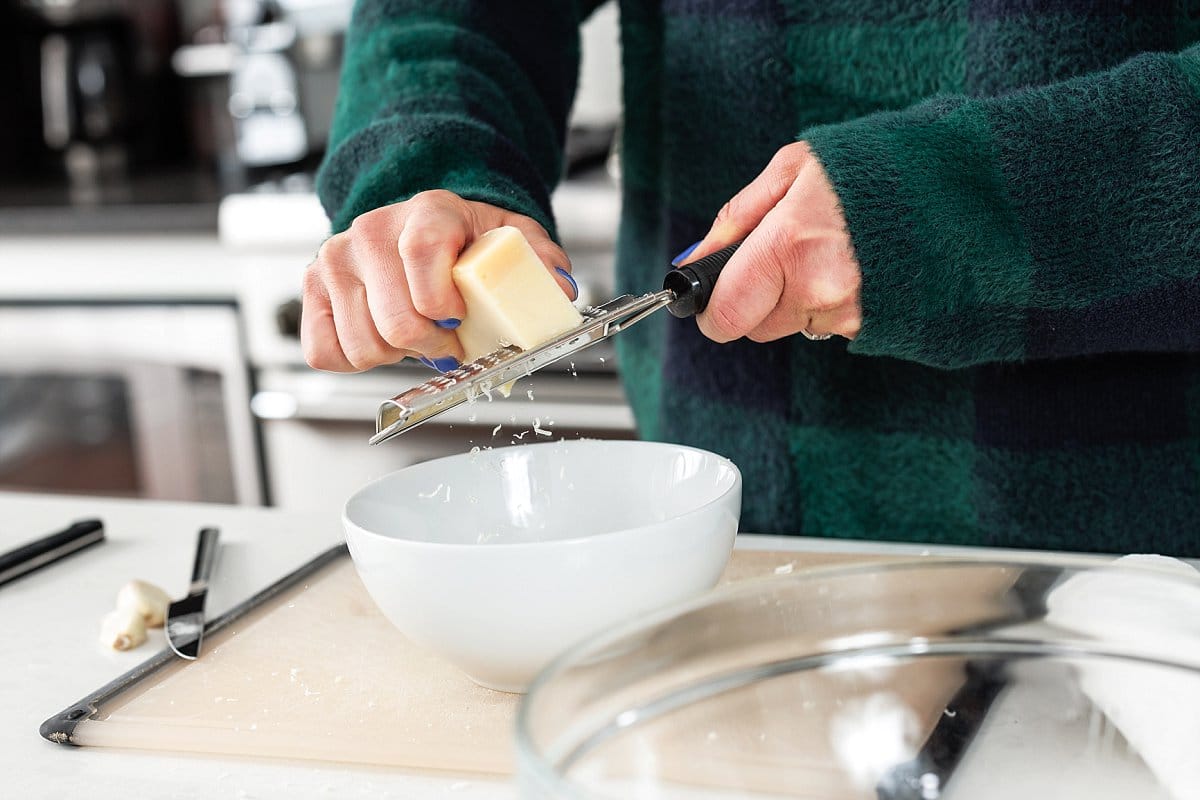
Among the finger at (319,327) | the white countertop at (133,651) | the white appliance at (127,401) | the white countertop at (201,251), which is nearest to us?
the white countertop at (133,651)

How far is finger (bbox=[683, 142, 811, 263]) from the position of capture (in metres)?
0.65

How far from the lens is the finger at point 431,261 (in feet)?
2.09

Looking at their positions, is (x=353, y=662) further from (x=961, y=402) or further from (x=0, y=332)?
(x=0, y=332)

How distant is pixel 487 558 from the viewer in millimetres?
495

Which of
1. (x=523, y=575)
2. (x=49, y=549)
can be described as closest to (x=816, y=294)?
(x=523, y=575)

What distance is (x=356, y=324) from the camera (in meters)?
0.69

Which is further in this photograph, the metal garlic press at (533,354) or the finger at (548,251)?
the finger at (548,251)

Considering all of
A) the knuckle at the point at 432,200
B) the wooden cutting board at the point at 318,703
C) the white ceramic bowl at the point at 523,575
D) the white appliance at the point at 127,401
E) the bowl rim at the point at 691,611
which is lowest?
the white appliance at the point at 127,401

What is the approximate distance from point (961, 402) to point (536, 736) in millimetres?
644

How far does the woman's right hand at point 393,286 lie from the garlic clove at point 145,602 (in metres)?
0.15

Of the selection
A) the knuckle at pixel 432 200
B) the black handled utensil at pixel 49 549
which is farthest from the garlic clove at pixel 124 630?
the knuckle at pixel 432 200

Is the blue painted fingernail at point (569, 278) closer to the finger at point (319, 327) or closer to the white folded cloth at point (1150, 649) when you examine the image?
the finger at point (319, 327)

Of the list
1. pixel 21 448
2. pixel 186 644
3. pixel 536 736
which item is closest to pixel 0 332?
pixel 21 448

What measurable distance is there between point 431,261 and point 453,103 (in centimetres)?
26
